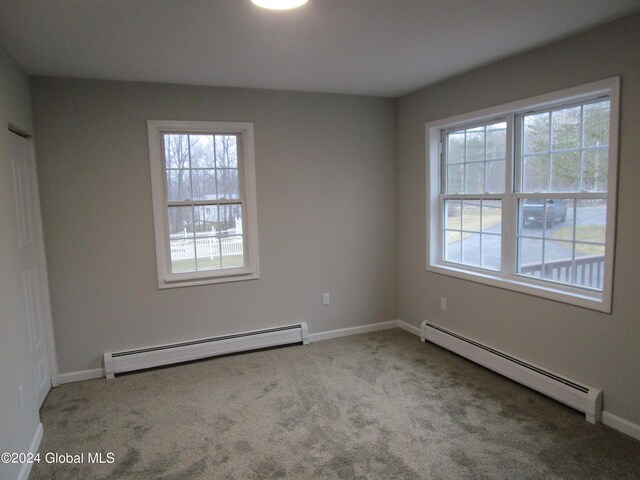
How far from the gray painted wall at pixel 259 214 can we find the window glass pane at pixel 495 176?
1204 mm

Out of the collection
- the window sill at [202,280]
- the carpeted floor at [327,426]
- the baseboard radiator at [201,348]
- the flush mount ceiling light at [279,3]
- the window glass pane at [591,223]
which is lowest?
the carpeted floor at [327,426]

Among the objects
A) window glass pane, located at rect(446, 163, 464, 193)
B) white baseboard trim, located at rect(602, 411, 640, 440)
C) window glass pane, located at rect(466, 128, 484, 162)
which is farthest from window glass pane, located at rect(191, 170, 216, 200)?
white baseboard trim, located at rect(602, 411, 640, 440)

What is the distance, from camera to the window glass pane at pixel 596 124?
8.80ft

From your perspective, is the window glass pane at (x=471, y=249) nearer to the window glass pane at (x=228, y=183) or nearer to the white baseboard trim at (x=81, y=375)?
the window glass pane at (x=228, y=183)

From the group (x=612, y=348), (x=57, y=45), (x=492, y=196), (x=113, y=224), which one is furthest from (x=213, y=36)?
(x=612, y=348)

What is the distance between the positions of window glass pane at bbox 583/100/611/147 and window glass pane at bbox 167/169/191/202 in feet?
10.3

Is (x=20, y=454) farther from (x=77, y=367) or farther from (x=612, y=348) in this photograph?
(x=612, y=348)

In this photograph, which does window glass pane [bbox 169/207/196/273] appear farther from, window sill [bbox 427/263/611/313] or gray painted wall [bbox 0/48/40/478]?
window sill [bbox 427/263/611/313]

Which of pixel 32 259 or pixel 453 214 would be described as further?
pixel 453 214

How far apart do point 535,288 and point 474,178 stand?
1.12m

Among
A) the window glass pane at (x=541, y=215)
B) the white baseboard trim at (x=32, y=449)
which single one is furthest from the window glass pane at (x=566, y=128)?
the white baseboard trim at (x=32, y=449)

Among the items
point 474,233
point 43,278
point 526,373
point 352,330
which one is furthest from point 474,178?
point 43,278

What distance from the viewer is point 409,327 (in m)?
4.54

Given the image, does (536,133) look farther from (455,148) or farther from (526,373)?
(526,373)
